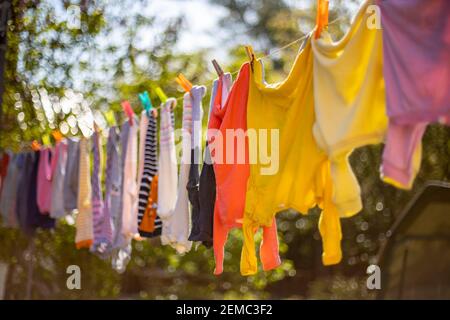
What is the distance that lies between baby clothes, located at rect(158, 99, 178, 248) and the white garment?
1.50 ft

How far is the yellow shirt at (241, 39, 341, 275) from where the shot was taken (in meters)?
3.54

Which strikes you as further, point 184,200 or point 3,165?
point 3,165

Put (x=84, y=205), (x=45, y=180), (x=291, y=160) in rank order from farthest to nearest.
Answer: (x=45, y=180)
(x=84, y=205)
(x=291, y=160)

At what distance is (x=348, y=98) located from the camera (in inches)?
125

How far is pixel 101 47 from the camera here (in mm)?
7660

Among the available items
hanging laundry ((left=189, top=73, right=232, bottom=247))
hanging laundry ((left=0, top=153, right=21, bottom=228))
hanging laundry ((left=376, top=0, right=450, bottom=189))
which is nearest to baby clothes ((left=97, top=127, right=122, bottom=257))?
hanging laundry ((left=189, top=73, right=232, bottom=247))

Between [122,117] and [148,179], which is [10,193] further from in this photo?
[122,117]

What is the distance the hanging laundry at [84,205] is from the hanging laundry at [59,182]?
0.23m

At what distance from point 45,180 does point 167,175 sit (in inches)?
67.3

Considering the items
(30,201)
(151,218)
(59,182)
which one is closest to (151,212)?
(151,218)

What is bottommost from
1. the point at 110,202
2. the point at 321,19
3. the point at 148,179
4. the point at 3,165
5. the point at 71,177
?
the point at 110,202

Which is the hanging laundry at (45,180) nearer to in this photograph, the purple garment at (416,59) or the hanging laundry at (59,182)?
the hanging laundry at (59,182)

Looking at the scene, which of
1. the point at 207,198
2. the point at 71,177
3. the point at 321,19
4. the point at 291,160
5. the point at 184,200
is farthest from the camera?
the point at 71,177
